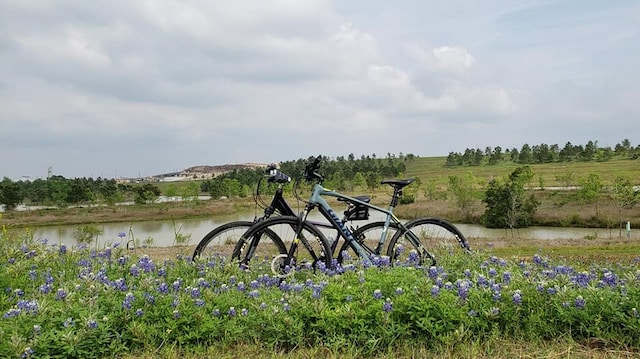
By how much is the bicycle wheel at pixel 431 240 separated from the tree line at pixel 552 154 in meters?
94.6

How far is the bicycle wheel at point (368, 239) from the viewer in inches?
200

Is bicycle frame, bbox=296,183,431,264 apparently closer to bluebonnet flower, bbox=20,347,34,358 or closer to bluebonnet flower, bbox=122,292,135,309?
bluebonnet flower, bbox=122,292,135,309

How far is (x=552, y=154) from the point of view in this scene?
3551 inches

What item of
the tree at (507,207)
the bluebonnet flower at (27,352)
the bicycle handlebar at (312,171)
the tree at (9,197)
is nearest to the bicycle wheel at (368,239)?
the bicycle handlebar at (312,171)

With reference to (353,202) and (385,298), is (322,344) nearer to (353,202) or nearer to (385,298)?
(385,298)

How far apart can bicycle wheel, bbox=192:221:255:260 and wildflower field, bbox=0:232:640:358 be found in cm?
149

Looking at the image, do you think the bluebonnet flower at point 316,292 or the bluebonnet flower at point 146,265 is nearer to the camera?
the bluebonnet flower at point 316,292

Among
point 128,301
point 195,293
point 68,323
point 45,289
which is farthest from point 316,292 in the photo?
point 45,289

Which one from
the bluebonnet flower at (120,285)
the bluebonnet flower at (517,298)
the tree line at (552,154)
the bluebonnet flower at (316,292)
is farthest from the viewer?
the tree line at (552,154)

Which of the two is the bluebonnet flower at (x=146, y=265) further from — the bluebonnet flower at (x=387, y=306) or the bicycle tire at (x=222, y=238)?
the bluebonnet flower at (x=387, y=306)

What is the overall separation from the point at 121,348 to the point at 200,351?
50 centimetres

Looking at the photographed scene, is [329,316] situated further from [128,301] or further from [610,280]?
[610,280]

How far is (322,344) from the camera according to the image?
121 inches

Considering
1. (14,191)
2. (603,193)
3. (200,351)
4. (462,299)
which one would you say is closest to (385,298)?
(462,299)
